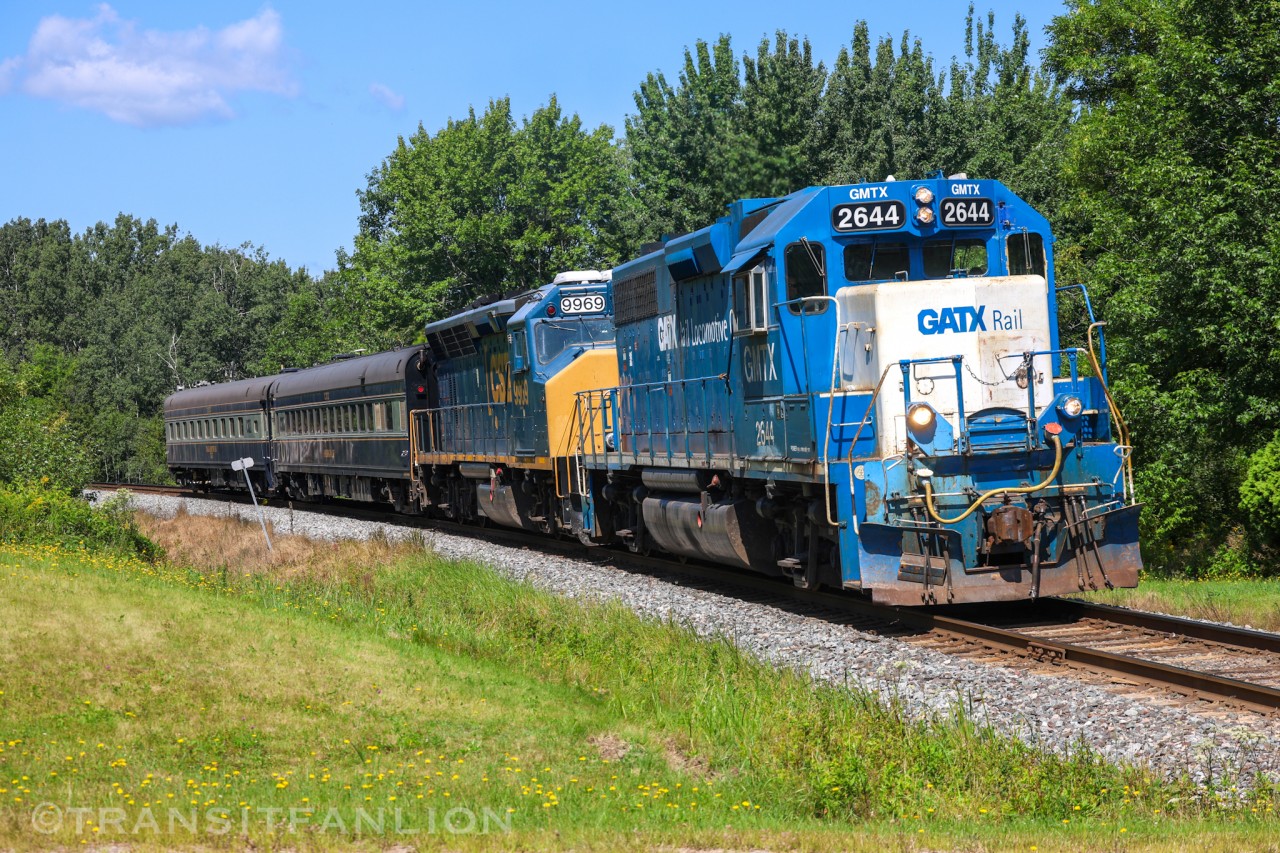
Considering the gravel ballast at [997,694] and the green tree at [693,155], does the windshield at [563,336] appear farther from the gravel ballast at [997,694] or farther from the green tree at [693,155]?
the green tree at [693,155]

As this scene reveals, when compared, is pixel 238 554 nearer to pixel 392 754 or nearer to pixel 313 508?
pixel 313 508

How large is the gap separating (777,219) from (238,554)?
1434 cm

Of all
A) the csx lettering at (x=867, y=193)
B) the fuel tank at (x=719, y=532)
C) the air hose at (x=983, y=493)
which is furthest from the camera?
the fuel tank at (x=719, y=532)

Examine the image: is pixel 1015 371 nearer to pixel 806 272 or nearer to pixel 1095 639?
pixel 806 272

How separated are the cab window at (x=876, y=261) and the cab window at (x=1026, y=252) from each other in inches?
50.2

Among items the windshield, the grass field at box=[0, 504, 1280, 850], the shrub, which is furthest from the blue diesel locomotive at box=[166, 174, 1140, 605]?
the shrub

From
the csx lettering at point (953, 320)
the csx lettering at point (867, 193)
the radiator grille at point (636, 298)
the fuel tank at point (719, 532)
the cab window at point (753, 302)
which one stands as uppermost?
the csx lettering at point (867, 193)

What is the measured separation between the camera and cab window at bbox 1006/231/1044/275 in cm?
1413

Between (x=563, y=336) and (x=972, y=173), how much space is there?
23852mm

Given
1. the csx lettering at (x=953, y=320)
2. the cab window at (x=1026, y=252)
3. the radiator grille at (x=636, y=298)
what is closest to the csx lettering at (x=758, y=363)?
the csx lettering at (x=953, y=320)

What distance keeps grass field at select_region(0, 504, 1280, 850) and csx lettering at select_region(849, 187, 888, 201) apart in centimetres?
478

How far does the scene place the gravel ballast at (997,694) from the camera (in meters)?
8.16

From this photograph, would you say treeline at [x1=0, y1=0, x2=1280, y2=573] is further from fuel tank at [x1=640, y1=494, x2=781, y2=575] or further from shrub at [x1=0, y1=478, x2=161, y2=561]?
fuel tank at [x1=640, y1=494, x2=781, y2=575]

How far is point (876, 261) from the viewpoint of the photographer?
45.0ft
